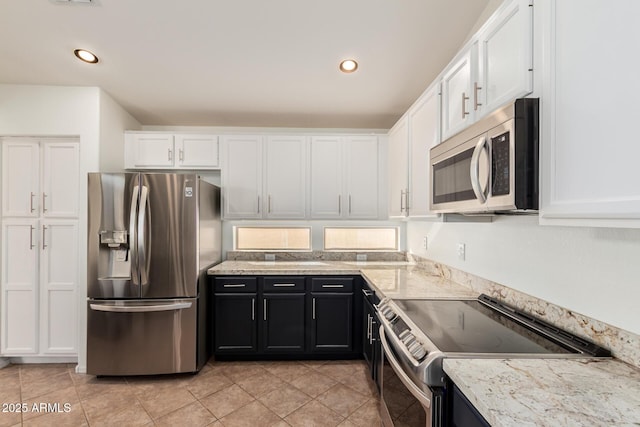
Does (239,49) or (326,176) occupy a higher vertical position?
(239,49)

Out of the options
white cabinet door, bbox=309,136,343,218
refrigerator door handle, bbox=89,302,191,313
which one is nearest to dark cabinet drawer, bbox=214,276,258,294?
refrigerator door handle, bbox=89,302,191,313

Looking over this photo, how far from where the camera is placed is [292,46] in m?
2.36

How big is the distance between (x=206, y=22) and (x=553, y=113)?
7.54ft

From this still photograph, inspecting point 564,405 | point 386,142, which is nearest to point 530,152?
point 564,405

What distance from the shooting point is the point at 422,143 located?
2.13m

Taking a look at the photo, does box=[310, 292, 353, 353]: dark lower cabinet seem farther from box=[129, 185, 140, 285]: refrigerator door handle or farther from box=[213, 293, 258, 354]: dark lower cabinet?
box=[129, 185, 140, 285]: refrigerator door handle

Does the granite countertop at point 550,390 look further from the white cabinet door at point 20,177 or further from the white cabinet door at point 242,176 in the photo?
the white cabinet door at point 20,177

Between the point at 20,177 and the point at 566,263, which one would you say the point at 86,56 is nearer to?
the point at 20,177

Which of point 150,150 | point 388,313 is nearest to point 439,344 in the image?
point 388,313

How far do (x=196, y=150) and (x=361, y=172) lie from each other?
5.91ft

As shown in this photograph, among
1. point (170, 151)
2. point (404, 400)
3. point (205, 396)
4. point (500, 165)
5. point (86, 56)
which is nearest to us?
point (500, 165)

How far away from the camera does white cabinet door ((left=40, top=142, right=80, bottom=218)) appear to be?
2.76m

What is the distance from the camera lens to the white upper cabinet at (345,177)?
3.18m

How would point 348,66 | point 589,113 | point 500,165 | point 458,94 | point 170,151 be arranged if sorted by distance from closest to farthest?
point 589,113, point 500,165, point 458,94, point 348,66, point 170,151
